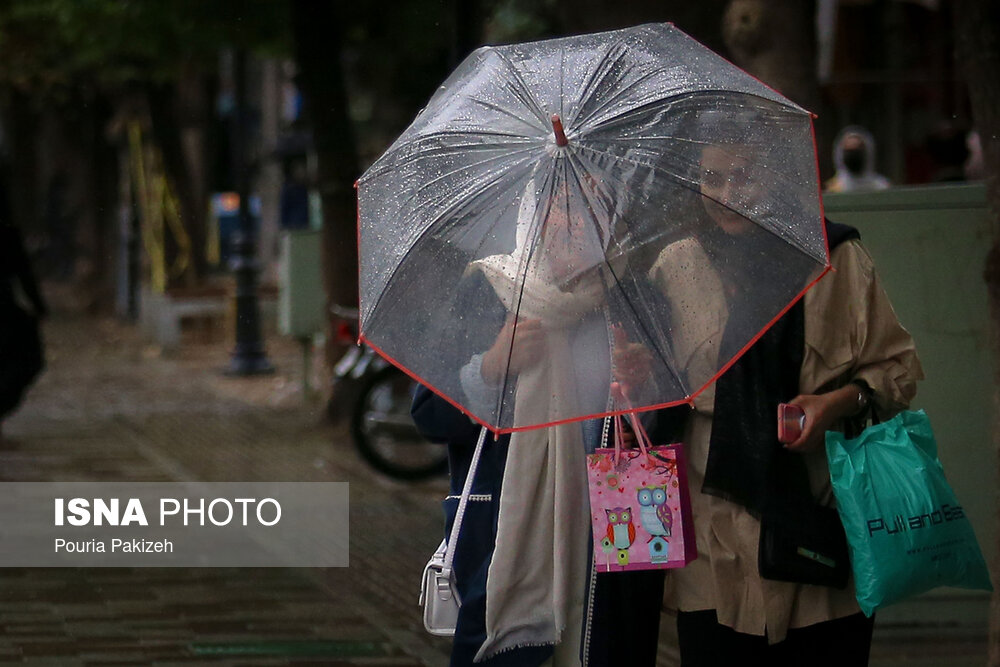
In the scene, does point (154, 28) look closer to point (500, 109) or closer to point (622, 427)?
point (500, 109)

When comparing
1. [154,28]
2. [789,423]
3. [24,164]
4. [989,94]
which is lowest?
[789,423]

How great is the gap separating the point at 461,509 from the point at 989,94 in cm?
227

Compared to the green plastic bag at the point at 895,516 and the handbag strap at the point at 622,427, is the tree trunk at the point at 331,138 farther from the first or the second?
the green plastic bag at the point at 895,516

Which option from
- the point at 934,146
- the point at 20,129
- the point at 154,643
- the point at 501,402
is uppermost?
the point at 20,129

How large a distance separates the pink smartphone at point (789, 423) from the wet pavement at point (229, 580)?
2.60m

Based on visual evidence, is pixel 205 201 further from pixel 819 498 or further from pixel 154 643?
pixel 819 498

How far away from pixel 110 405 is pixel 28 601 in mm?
7211

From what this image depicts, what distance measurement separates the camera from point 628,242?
3338 millimetres

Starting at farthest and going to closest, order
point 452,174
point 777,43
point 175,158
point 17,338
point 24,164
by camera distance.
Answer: point 24,164 → point 175,158 → point 17,338 → point 777,43 → point 452,174

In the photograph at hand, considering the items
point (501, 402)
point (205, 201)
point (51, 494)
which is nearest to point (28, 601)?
point (51, 494)

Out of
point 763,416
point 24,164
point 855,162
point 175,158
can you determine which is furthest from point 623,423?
point 24,164

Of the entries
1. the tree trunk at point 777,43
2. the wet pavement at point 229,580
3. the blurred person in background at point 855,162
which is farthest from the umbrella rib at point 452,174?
the blurred person in background at point 855,162

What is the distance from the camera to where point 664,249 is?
131 inches

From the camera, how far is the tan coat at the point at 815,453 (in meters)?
3.46
